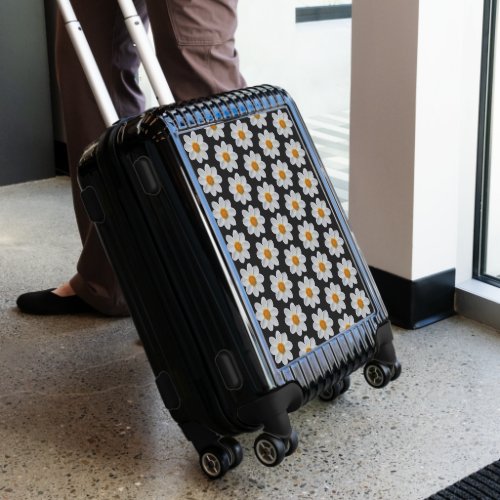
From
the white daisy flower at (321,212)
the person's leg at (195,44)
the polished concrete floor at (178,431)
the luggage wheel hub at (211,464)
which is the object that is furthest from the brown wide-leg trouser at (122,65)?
the luggage wheel hub at (211,464)

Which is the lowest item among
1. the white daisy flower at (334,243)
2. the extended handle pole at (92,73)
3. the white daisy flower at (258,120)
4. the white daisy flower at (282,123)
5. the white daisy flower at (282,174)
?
the white daisy flower at (334,243)

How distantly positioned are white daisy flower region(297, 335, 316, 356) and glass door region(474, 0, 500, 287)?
0.72 metres

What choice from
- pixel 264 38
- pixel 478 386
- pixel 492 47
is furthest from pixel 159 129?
pixel 264 38

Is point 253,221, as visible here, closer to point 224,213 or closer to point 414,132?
point 224,213

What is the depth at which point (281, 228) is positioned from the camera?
1400 mm

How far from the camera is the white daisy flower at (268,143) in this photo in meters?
1.42

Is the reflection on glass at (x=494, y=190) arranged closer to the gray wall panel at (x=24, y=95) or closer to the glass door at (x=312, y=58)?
the glass door at (x=312, y=58)

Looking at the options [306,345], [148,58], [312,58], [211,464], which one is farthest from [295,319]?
[312,58]

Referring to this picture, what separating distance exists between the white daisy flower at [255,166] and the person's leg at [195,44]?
30cm

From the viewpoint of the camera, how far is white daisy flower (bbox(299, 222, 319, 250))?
1.42 meters

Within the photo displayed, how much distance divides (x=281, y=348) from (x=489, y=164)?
2.71ft

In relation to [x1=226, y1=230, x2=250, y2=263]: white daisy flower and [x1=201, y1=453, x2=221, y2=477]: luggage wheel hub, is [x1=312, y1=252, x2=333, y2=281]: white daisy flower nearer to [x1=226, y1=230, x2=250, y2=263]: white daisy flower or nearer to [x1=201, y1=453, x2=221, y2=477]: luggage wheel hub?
[x1=226, y1=230, x2=250, y2=263]: white daisy flower

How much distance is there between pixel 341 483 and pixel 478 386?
40 cm

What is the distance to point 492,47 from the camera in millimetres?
1893
